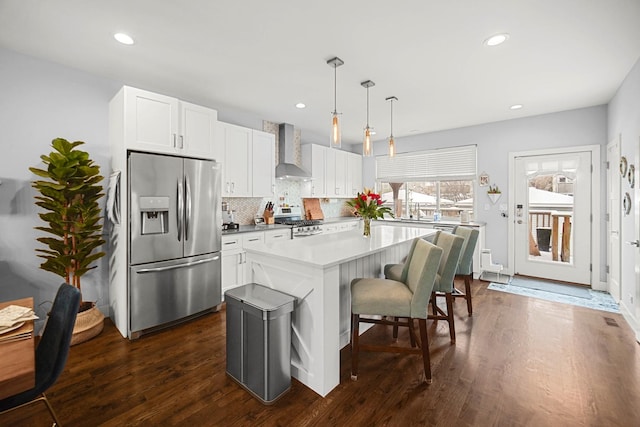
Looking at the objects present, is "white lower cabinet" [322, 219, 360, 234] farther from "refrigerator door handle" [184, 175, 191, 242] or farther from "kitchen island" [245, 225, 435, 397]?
"kitchen island" [245, 225, 435, 397]

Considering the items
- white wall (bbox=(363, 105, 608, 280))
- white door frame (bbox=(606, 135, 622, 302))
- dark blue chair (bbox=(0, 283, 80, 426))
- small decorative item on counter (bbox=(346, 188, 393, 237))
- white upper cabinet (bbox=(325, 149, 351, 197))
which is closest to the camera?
dark blue chair (bbox=(0, 283, 80, 426))

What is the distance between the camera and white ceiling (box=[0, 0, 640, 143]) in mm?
2150

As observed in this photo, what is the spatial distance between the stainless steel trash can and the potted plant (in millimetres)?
1684

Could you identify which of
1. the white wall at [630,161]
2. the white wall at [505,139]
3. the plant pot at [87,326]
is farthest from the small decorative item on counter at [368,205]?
the white wall at [505,139]

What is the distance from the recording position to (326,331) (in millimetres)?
2006

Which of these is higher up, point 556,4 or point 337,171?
point 556,4

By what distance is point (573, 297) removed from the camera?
13.1 ft

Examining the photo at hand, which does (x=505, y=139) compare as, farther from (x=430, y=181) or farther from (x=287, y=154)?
(x=287, y=154)

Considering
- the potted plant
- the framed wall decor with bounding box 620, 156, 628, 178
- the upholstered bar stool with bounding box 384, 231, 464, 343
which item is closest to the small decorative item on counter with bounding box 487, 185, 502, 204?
the framed wall decor with bounding box 620, 156, 628, 178

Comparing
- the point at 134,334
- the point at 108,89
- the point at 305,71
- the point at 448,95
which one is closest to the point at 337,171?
the point at 448,95

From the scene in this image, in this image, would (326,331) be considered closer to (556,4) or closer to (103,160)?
(556,4)

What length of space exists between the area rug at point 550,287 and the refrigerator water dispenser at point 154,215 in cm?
496

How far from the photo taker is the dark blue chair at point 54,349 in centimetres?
139

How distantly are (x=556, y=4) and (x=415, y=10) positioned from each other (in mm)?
976
